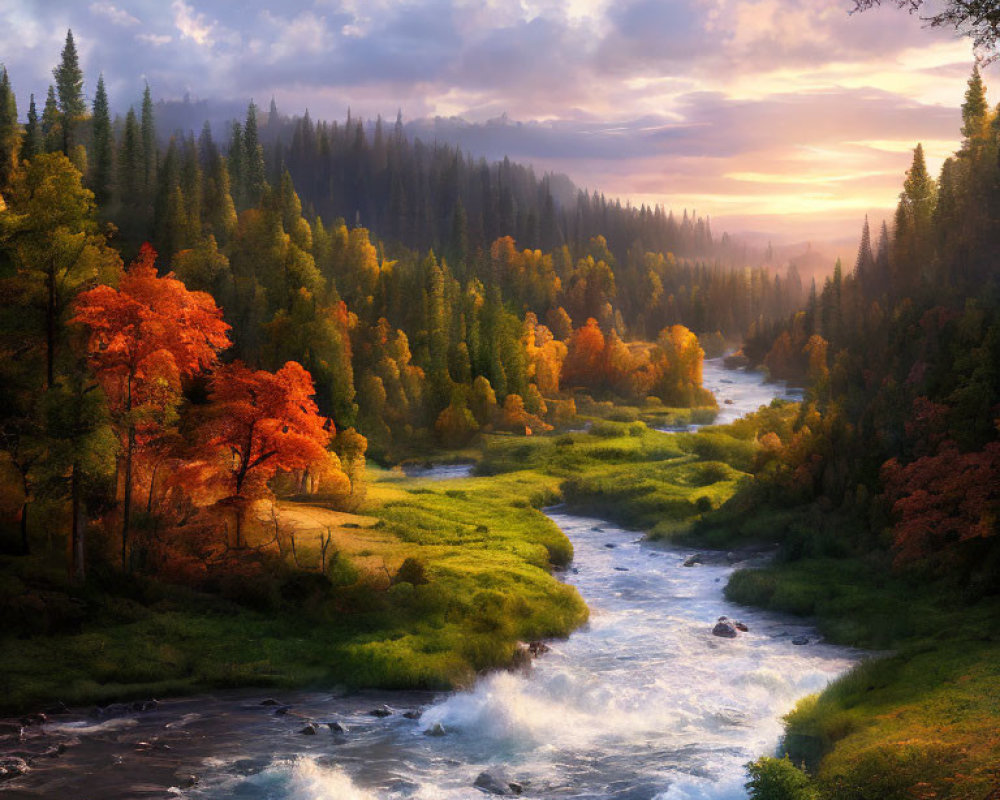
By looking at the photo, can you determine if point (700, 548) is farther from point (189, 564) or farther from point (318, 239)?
point (318, 239)

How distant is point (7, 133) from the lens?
108625 mm

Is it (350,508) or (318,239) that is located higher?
(318,239)

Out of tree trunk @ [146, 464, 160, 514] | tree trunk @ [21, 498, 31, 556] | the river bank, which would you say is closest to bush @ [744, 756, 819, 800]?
the river bank

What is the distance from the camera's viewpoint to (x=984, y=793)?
23781 millimetres

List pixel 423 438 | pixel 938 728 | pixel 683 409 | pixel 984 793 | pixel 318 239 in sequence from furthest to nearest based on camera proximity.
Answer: pixel 683 409
pixel 318 239
pixel 423 438
pixel 938 728
pixel 984 793

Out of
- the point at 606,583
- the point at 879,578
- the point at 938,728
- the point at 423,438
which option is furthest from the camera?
the point at 423,438

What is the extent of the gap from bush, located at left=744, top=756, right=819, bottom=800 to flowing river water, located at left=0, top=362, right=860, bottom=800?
6.42 feet

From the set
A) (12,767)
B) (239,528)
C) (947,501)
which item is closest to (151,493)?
(239,528)

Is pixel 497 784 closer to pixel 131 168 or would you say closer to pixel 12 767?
pixel 12 767

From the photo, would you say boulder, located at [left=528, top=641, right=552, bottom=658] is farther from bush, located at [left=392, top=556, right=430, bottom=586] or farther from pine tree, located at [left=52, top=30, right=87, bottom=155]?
pine tree, located at [left=52, top=30, right=87, bottom=155]

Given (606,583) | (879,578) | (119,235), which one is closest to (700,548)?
(606,583)

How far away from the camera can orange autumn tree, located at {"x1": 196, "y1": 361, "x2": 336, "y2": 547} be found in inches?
1939

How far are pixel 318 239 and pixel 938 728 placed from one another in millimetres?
107048

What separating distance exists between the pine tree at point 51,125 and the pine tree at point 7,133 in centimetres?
376
